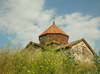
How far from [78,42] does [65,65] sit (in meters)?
21.5

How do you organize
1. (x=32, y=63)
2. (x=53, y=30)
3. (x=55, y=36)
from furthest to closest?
(x=53, y=30), (x=55, y=36), (x=32, y=63)

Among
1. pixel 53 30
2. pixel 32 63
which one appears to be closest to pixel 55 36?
pixel 53 30

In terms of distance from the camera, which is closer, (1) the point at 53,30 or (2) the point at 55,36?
(2) the point at 55,36

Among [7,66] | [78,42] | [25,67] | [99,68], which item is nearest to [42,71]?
[25,67]

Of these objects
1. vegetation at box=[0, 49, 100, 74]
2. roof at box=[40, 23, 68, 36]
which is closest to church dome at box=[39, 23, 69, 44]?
roof at box=[40, 23, 68, 36]

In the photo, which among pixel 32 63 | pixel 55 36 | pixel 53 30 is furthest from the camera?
pixel 53 30

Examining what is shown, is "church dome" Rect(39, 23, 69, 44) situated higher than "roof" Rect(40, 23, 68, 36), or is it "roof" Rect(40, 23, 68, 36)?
"roof" Rect(40, 23, 68, 36)

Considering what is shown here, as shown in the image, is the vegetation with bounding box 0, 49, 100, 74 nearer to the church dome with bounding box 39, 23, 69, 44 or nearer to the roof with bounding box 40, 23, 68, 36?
the church dome with bounding box 39, 23, 69, 44

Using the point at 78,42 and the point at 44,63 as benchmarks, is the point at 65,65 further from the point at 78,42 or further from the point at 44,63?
the point at 78,42

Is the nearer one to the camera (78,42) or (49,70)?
(49,70)

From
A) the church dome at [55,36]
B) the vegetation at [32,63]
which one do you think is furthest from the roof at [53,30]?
the vegetation at [32,63]

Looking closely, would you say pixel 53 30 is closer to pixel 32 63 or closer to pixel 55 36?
pixel 55 36

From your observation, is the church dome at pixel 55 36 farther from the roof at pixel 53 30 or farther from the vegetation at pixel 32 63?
the vegetation at pixel 32 63

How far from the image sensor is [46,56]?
1162 cm
